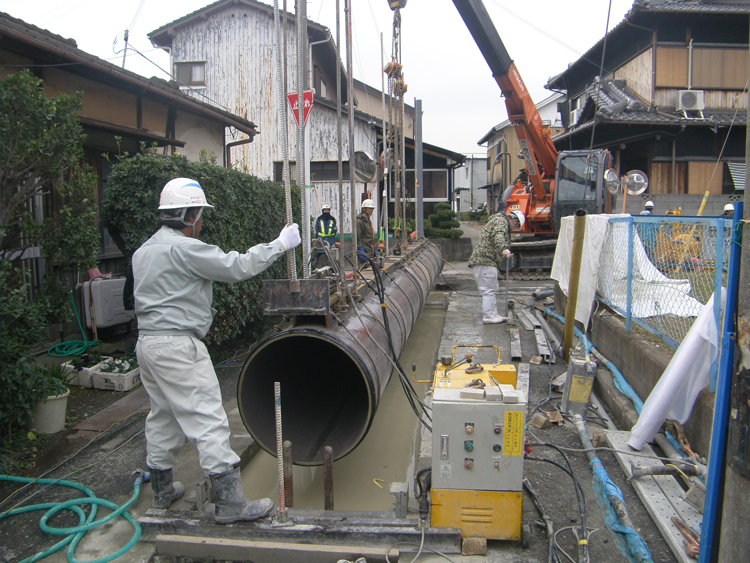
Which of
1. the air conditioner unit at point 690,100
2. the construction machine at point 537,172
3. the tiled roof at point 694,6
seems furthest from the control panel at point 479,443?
the air conditioner unit at point 690,100

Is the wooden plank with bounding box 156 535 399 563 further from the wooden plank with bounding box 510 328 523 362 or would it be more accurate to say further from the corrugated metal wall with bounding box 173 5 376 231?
the corrugated metal wall with bounding box 173 5 376 231

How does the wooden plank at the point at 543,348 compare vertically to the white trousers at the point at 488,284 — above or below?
below

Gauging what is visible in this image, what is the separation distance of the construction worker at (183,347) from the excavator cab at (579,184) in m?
11.1

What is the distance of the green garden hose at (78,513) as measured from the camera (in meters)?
3.07

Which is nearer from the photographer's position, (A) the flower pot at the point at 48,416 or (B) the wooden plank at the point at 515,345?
(A) the flower pot at the point at 48,416

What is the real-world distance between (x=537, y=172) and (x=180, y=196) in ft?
40.3

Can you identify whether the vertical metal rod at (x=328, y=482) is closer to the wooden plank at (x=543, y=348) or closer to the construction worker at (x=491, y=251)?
the wooden plank at (x=543, y=348)

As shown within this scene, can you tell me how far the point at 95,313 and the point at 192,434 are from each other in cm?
433

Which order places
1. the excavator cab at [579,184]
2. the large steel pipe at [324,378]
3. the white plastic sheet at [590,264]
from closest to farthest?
the large steel pipe at [324,378], the white plastic sheet at [590,264], the excavator cab at [579,184]

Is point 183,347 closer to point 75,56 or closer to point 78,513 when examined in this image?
point 78,513

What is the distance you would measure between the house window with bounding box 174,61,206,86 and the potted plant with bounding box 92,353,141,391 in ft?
42.5

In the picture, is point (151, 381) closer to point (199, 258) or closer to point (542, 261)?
point (199, 258)

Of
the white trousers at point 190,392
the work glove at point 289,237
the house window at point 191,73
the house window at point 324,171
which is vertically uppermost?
the house window at point 191,73

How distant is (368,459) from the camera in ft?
15.7
